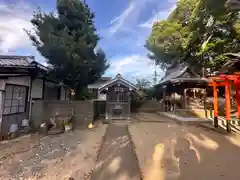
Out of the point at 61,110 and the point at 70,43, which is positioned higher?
the point at 70,43

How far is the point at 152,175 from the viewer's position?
4230 mm

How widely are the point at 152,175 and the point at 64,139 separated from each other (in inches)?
182

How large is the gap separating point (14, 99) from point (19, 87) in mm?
710

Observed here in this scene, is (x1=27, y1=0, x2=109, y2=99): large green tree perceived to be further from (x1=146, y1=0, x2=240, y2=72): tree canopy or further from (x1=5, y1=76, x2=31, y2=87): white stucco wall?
(x1=146, y1=0, x2=240, y2=72): tree canopy

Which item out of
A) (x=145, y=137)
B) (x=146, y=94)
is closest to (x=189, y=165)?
(x=145, y=137)

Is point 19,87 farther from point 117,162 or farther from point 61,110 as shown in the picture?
point 117,162

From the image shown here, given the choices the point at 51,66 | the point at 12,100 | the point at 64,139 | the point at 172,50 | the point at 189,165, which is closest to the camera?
the point at 189,165

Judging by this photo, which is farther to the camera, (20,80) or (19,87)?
(19,87)

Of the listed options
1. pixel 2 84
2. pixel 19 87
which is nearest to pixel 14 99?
pixel 19 87

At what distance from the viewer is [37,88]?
A: 11.3m

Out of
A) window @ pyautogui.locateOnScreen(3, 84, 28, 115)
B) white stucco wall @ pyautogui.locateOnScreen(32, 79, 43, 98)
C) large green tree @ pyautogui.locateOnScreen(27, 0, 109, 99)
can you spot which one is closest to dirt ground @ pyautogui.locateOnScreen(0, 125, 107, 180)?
window @ pyautogui.locateOnScreen(3, 84, 28, 115)

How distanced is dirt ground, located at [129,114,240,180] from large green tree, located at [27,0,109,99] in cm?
554

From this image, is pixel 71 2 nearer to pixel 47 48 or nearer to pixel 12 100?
pixel 47 48

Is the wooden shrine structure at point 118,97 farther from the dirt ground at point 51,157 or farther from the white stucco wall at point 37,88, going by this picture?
the dirt ground at point 51,157
